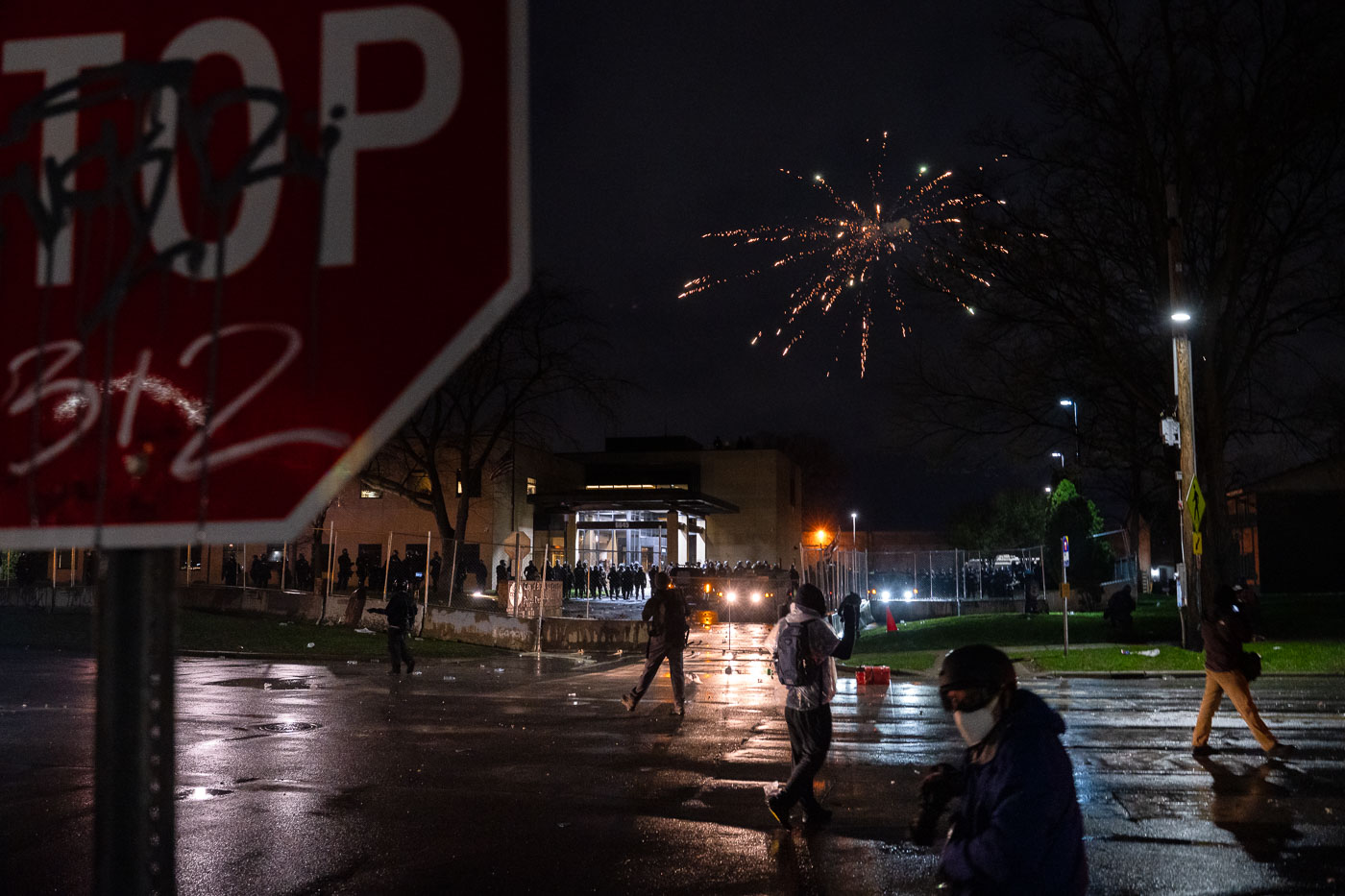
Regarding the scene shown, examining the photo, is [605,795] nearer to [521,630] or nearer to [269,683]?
[269,683]

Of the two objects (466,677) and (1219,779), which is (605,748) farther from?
(466,677)

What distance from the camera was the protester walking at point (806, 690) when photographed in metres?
8.80

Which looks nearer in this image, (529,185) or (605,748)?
(529,185)

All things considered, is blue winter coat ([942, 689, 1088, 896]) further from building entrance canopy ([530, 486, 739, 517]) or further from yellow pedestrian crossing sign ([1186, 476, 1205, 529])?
building entrance canopy ([530, 486, 739, 517])

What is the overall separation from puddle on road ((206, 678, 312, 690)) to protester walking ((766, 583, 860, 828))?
1165cm

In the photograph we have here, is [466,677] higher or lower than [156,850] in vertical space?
lower

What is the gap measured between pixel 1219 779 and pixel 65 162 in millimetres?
11048

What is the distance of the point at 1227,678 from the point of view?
11914 millimetres

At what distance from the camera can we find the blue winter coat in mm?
3297

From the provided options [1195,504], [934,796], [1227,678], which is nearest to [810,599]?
[1227,678]

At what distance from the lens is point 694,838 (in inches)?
328

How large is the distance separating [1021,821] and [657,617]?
1290 centimetres

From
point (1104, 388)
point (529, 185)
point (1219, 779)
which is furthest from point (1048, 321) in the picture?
point (529, 185)

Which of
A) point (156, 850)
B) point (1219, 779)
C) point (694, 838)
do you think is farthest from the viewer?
point (1219, 779)
